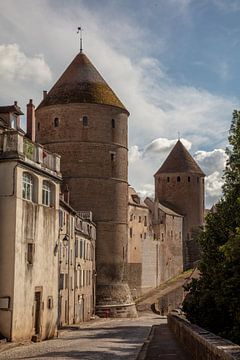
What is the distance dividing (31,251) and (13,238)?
5.66 feet

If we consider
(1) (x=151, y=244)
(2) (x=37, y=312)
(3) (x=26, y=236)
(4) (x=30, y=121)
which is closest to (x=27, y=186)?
(3) (x=26, y=236)

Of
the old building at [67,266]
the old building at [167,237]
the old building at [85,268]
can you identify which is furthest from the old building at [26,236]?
the old building at [167,237]

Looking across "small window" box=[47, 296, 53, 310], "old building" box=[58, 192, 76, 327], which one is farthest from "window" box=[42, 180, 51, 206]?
"old building" box=[58, 192, 76, 327]

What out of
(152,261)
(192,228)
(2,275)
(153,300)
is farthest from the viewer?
(192,228)

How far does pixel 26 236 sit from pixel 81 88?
29.0 meters

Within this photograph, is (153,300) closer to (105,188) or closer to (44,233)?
(105,188)

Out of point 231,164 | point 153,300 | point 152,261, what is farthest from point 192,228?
point 231,164

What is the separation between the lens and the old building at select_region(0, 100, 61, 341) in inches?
965

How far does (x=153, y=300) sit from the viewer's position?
64.1 metres

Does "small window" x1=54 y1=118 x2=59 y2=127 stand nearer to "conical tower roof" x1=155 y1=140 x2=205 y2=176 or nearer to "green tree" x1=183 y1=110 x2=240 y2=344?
A: "green tree" x1=183 y1=110 x2=240 y2=344

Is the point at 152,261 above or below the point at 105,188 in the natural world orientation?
below

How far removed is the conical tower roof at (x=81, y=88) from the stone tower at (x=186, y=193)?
121 ft

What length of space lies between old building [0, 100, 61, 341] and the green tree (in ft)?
21.9

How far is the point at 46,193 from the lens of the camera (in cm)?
2862
